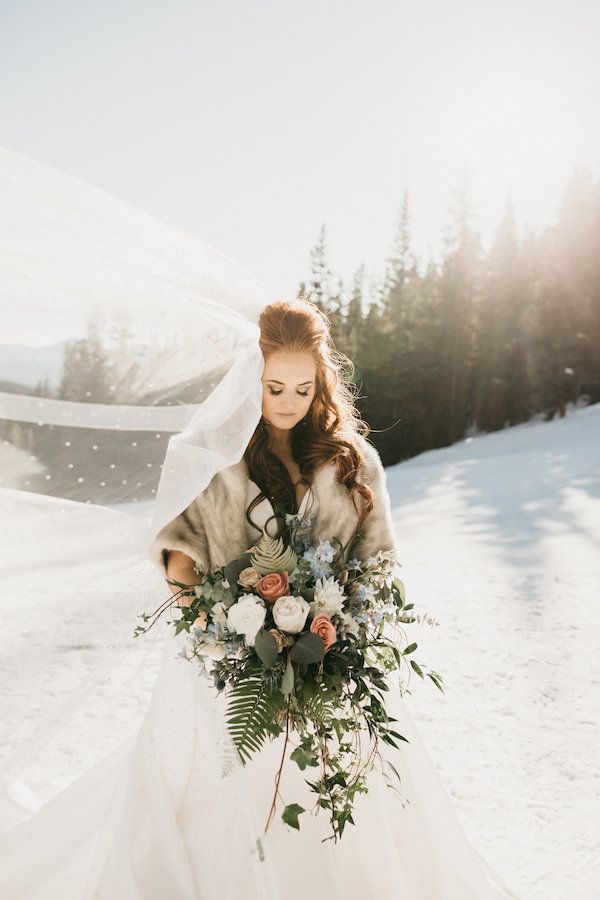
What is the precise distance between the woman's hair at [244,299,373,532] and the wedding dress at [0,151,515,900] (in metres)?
0.09

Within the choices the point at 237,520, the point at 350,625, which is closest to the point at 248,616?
the point at 350,625

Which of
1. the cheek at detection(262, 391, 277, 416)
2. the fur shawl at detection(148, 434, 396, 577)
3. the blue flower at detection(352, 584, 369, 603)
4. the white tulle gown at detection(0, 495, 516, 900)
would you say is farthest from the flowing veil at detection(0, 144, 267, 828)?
the blue flower at detection(352, 584, 369, 603)

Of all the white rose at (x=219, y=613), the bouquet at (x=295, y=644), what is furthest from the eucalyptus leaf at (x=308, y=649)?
the white rose at (x=219, y=613)

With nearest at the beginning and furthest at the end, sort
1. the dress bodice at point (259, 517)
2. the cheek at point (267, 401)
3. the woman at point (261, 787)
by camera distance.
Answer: the woman at point (261, 787) < the dress bodice at point (259, 517) < the cheek at point (267, 401)

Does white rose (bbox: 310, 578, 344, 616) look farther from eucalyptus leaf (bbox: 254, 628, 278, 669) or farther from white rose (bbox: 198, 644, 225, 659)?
white rose (bbox: 198, 644, 225, 659)

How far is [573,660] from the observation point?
4828mm

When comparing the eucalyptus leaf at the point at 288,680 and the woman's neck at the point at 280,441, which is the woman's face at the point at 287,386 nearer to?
the woman's neck at the point at 280,441

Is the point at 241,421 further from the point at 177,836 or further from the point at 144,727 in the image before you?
the point at 177,836

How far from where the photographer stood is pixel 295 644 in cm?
171

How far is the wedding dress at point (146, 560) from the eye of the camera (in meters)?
1.85

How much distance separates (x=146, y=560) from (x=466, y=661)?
11.9 ft

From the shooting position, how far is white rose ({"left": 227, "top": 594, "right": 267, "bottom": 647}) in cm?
169

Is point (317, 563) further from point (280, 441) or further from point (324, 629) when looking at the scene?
point (280, 441)

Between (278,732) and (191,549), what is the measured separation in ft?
1.95
